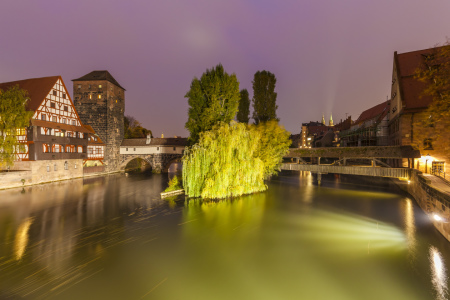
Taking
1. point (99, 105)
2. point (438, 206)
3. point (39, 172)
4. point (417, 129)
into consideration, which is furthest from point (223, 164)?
point (99, 105)

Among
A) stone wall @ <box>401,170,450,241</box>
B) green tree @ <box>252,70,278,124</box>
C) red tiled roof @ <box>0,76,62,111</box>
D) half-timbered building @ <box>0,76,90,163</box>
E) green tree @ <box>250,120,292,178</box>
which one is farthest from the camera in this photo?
green tree @ <box>252,70,278,124</box>

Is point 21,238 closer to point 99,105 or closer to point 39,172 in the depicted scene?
point 39,172

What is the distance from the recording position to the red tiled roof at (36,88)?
84.7ft

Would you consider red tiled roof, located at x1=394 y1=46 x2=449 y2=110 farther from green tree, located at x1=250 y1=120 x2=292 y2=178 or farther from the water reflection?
the water reflection

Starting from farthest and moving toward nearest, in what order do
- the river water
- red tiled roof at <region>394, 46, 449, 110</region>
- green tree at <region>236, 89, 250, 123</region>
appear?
green tree at <region>236, 89, 250, 123</region> → red tiled roof at <region>394, 46, 449, 110</region> → the river water

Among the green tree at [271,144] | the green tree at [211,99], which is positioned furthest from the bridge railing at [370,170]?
the green tree at [211,99]

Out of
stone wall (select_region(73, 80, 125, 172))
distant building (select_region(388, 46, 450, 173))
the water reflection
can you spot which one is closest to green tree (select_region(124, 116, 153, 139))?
stone wall (select_region(73, 80, 125, 172))

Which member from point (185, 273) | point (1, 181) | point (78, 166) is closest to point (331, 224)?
point (185, 273)

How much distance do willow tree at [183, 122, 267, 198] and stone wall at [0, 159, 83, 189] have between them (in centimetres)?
1779

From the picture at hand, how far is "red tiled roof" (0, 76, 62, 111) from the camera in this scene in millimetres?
25816

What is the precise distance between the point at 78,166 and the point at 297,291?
33.1m

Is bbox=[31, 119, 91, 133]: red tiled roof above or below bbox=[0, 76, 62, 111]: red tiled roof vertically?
below

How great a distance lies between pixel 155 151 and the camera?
39031 mm

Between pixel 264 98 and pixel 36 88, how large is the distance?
27909 millimetres
